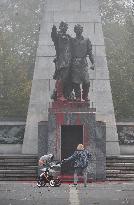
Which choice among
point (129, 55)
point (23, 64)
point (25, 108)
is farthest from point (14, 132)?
point (23, 64)

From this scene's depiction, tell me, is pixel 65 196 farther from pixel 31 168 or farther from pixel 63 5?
pixel 63 5

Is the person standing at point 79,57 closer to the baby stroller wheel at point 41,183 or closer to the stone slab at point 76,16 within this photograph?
the baby stroller wheel at point 41,183

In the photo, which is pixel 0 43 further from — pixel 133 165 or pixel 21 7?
pixel 133 165

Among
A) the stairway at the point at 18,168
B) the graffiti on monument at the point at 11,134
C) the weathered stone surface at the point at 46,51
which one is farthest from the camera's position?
the weathered stone surface at the point at 46,51

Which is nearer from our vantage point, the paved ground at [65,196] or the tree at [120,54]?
the paved ground at [65,196]

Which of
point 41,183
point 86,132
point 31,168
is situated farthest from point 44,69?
point 41,183

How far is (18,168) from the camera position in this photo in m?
16.5

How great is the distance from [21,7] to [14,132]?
2605cm

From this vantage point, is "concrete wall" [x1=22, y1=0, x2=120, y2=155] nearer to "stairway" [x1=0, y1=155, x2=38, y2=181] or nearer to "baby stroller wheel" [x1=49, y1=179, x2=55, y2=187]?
"stairway" [x1=0, y1=155, x2=38, y2=181]

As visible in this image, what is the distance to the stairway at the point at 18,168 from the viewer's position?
1614 centimetres

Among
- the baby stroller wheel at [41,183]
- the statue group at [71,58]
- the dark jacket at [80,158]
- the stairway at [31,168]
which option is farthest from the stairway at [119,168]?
the baby stroller wheel at [41,183]

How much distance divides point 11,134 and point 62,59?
16.8ft

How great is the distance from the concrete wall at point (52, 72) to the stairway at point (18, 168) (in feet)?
8.56

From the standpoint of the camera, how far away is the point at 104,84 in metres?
20.0
